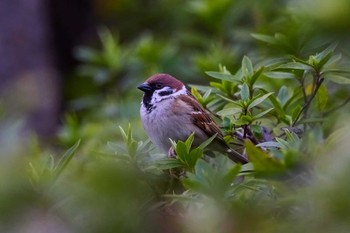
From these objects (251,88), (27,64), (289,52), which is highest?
(289,52)

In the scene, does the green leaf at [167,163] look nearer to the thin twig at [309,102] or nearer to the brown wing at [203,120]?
the thin twig at [309,102]

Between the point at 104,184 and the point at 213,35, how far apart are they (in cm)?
394

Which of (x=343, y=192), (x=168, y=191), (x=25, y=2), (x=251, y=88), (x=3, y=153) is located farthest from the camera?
(x=25, y=2)

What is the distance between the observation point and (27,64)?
559 centimetres

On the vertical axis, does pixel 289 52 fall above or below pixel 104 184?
below

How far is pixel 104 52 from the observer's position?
201 inches

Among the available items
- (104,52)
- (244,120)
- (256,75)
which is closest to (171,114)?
(256,75)

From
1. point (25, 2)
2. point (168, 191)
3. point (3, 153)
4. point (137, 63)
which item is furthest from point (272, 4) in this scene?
point (3, 153)

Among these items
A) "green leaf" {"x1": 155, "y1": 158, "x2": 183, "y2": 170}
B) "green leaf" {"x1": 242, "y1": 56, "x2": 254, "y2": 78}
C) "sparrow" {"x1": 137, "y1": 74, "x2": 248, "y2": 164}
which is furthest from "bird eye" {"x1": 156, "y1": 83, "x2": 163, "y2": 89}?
"green leaf" {"x1": 155, "y1": 158, "x2": 183, "y2": 170}

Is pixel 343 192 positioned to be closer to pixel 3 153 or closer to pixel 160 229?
pixel 160 229

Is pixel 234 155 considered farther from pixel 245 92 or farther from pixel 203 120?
pixel 203 120

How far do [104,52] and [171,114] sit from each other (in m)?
1.82

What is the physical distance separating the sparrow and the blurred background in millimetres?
98

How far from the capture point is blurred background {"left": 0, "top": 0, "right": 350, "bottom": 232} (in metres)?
3.62
